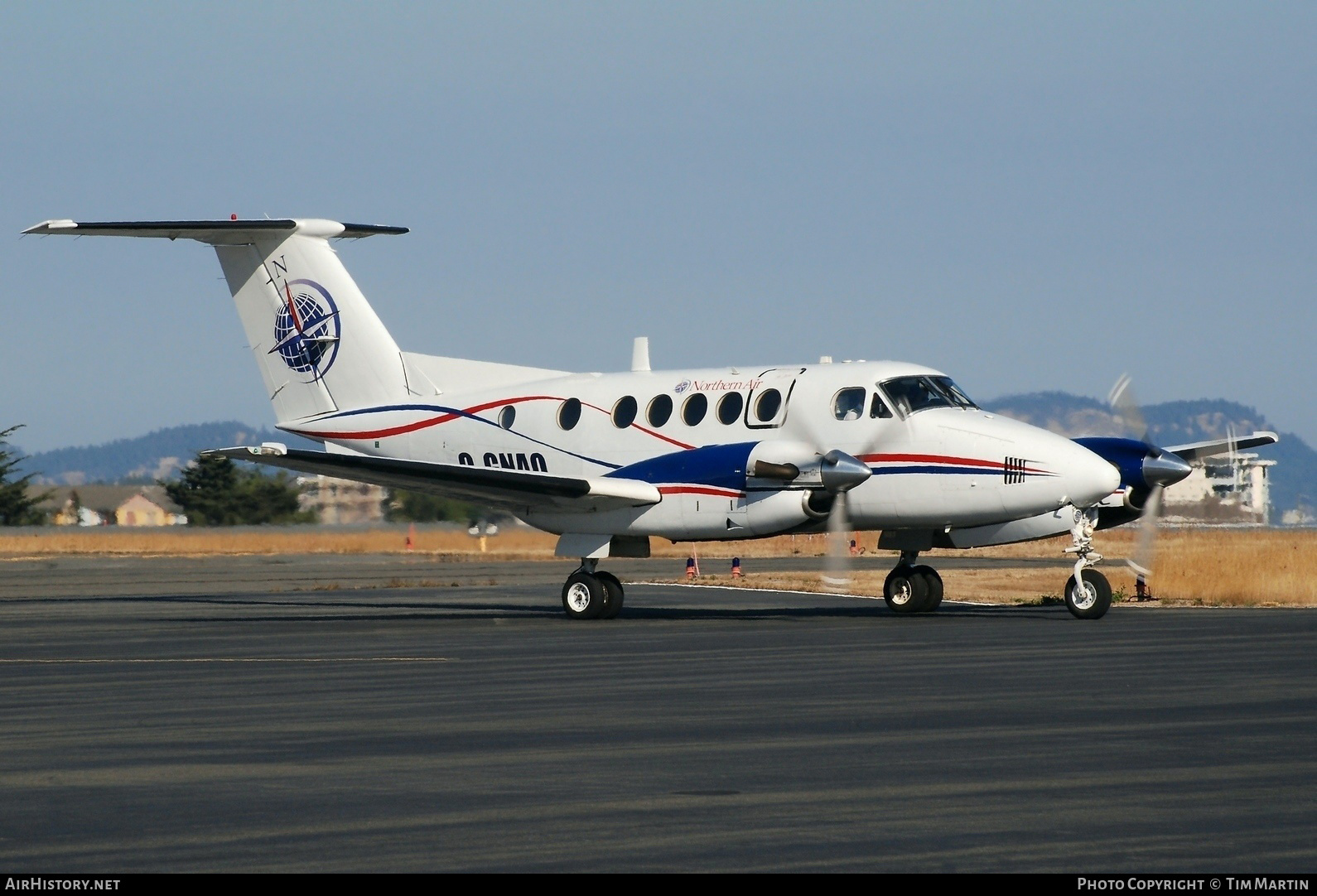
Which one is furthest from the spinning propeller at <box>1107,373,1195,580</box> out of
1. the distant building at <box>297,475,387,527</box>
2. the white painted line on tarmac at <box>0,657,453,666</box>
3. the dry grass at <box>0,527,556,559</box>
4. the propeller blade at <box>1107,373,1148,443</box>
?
the distant building at <box>297,475,387,527</box>

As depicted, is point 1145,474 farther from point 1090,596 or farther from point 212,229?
point 212,229

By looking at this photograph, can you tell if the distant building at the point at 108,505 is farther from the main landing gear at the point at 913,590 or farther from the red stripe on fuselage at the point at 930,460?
the red stripe on fuselage at the point at 930,460

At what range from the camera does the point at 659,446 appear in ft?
82.0

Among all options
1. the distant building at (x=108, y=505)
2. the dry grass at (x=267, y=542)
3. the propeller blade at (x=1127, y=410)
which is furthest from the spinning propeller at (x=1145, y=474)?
the distant building at (x=108, y=505)

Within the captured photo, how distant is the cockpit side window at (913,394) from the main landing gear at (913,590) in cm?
265

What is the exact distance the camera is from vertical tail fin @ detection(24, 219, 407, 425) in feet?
91.6

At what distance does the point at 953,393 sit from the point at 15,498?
61.4 meters

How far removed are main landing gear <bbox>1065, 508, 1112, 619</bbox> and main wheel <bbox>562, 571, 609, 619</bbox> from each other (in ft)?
21.4

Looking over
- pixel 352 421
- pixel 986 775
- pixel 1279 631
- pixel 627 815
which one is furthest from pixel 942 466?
pixel 627 815

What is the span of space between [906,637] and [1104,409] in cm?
694

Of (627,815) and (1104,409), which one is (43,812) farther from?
(1104,409)

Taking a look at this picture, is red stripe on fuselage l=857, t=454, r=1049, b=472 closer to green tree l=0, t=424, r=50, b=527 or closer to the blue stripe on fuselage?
the blue stripe on fuselage

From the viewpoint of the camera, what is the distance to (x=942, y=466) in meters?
23.1

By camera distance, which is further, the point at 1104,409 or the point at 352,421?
the point at 352,421
